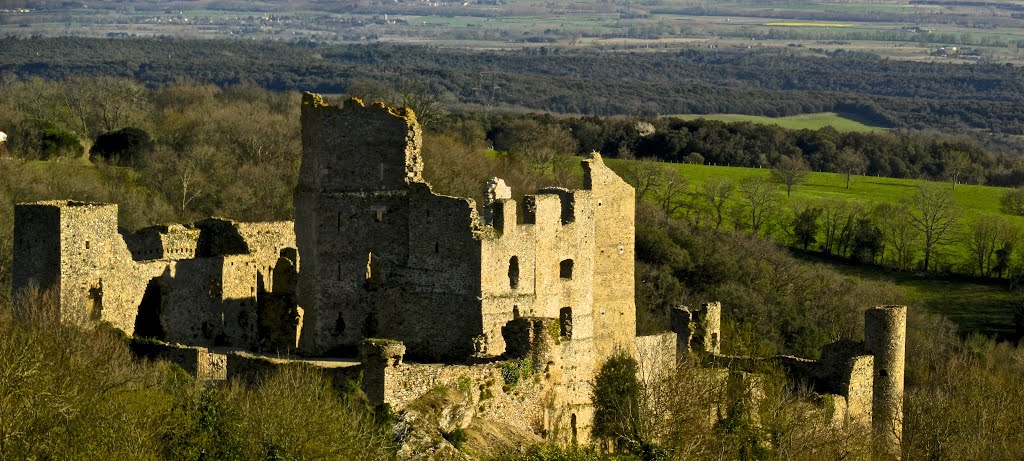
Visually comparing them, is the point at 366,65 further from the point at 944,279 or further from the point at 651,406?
the point at 651,406

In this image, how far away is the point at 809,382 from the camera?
44156 millimetres

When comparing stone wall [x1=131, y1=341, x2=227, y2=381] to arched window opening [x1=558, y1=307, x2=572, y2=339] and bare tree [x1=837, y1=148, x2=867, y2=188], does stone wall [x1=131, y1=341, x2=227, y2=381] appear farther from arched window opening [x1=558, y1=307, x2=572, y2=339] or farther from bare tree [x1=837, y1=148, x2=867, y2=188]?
bare tree [x1=837, y1=148, x2=867, y2=188]

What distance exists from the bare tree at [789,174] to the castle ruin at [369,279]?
53.8 metres

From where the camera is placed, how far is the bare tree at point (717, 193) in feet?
281

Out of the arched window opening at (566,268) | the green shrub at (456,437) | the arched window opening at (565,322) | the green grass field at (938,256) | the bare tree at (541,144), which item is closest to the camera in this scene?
the green shrub at (456,437)

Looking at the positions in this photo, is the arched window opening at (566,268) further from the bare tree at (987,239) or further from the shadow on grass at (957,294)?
the bare tree at (987,239)

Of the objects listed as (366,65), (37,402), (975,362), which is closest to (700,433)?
(37,402)

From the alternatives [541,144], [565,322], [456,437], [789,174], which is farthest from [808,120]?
[456,437]

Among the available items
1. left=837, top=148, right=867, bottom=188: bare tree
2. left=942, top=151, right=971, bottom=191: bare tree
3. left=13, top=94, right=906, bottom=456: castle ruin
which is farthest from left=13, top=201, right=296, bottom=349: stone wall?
left=942, top=151, right=971, bottom=191: bare tree

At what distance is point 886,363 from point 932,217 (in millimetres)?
44722

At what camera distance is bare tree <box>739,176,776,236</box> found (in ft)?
281

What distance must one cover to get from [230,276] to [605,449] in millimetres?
8374

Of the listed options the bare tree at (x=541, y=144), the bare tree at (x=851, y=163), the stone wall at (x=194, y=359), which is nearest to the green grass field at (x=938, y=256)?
the bare tree at (x=541, y=144)

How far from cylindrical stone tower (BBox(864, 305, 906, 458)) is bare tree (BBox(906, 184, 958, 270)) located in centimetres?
3997
